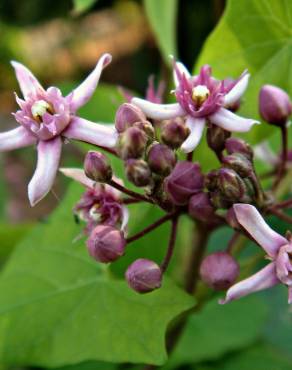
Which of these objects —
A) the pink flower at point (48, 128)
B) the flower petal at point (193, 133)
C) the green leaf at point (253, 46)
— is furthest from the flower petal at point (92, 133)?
the green leaf at point (253, 46)

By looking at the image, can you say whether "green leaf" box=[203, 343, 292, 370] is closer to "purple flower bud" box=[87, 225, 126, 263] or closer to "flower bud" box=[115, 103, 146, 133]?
"purple flower bud" box=[87, 225, 126, 263]

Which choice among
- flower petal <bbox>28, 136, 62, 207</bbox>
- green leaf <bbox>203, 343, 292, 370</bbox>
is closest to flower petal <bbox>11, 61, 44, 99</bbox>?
flower petal <bbox>28, 136, 62, 207</bbox>

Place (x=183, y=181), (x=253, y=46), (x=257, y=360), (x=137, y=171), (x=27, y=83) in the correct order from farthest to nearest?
(x=257, y=360) < (x=253, y=46) < (x=27, y=83) < (x=183, y=181) < (x=137, y=171)

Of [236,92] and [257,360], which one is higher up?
[236,92]

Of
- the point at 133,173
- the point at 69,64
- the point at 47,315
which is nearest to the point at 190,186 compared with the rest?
the point at 133,173

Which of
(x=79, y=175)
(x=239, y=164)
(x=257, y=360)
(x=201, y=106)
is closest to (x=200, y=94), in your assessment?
(x=201, y=106)

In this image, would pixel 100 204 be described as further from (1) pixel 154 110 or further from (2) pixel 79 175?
(1) pixel 154 110
